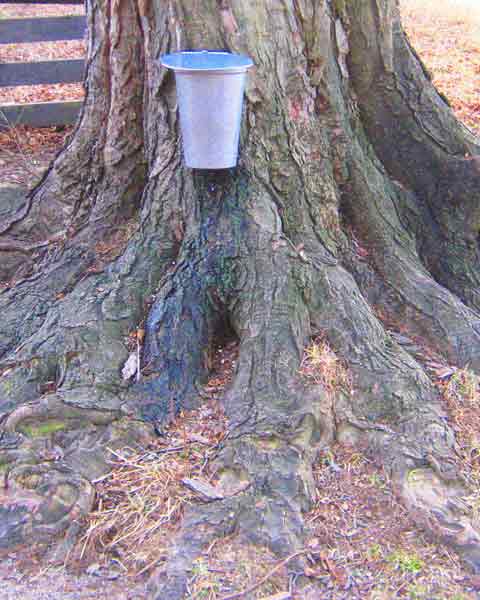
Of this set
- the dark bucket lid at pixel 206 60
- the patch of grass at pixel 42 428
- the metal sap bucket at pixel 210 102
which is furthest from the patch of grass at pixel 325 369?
the dark bucket lid at pixel 206 60

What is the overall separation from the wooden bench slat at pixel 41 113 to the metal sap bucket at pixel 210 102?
4483mm

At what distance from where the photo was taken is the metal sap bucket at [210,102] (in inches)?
112

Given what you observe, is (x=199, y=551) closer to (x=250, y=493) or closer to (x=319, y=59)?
(x=250, y=493)

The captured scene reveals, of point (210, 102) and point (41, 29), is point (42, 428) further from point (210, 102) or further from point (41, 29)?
point (41, 29)

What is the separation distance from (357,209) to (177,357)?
1.37 m

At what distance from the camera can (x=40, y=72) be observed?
288 inches

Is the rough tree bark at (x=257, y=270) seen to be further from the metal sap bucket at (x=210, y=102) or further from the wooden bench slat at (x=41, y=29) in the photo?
the wooden bench slat at (x=41, y=29)

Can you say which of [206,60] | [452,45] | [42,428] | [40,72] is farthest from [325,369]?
[452,45]

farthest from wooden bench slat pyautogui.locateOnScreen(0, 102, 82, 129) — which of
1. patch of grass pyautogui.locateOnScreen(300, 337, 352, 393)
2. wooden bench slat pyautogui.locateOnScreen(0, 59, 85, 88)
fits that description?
patch of grass pyautogui.locateOnScreen(300, 337, 352, 393)

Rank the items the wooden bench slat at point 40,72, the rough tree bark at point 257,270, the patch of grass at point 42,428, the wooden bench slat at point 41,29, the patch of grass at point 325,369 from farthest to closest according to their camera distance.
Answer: the wooden bench slat at point 40,72
the wooden bench slat at point 41,29
the patch of grass at point 325,369
the patch of grass at point 42,428
the rough tree bark at point 257,270

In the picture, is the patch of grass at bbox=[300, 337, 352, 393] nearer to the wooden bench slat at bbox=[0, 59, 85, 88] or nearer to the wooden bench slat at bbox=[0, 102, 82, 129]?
the wooden bench slat at bbox=[0, 102, 82, 129]

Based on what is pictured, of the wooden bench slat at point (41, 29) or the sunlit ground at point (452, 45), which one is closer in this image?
the wooden bench slat at point (41, 29)

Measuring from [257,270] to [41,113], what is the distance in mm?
4831

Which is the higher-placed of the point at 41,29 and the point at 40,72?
the point at 41,29
